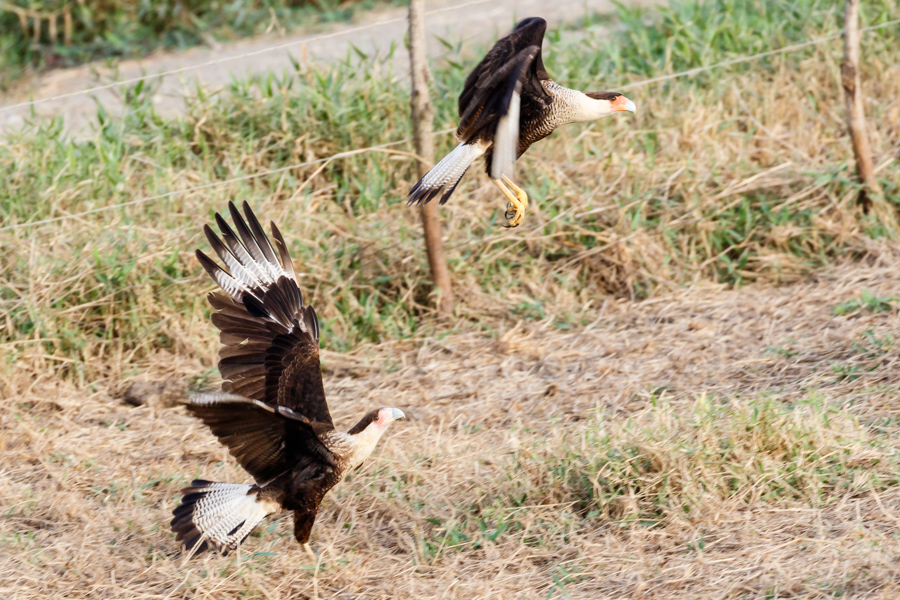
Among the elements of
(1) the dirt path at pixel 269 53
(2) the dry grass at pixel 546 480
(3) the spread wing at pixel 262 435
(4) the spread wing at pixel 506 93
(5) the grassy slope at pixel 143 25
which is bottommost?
(2) the dry grass at pixel 546 480

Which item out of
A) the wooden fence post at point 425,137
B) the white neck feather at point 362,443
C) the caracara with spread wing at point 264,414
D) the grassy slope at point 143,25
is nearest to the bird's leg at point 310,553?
the caracara with spread wing at point 264,414

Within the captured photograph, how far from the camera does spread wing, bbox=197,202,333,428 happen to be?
3557 millimetres

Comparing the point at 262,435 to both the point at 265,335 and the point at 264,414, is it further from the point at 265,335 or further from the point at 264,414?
the point at 265,335

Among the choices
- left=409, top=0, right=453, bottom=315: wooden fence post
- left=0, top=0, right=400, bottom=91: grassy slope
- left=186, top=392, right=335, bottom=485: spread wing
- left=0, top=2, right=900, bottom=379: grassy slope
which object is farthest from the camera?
left=0, top=0, right=400, bottom=91: grassy slope

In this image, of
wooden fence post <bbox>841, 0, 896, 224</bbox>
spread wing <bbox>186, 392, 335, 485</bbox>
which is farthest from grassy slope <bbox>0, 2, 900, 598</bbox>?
spread wing <bbox>186, 392, 335, 485</bbox>

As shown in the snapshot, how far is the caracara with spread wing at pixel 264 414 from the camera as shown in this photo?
3219 mm

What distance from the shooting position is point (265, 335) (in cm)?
360

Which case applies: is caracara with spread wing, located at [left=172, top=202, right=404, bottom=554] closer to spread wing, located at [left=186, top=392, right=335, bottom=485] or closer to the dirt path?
spread wing, located at [left=186, top=392, right=335, bottom=485]

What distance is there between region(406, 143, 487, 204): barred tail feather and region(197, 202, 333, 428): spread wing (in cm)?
55

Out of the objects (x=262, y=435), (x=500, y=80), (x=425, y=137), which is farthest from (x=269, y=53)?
(x=262, y=435)

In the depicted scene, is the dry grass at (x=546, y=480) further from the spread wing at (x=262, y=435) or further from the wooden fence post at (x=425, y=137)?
the wooden fence post at (x=425, y=137)

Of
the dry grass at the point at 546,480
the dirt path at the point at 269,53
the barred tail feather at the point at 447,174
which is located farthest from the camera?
the dirt path at the point at 269,53

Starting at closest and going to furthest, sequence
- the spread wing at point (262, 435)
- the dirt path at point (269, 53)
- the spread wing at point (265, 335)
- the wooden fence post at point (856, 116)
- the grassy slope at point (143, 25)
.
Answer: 1. the spread wing at point (262, 435)
2. the spread wing at point (265, 335)
3. the wooden fence post at point (856, 116)
4. the dirt path at point (269, 53)
5. the grassy slope at point (143, 25)

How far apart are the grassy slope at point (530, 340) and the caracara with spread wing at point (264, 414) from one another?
0.17 metres
